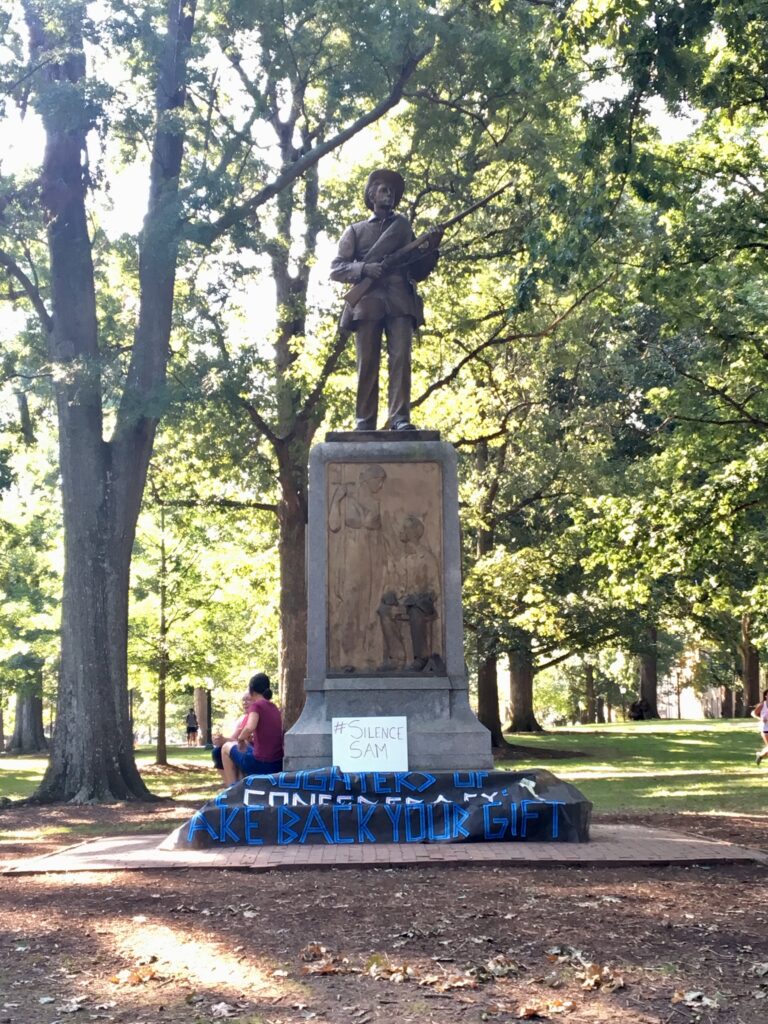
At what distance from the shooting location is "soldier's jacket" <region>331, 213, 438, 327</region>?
12.4 meters

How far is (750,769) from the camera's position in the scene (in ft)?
75.0

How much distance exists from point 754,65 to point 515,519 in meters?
16.4

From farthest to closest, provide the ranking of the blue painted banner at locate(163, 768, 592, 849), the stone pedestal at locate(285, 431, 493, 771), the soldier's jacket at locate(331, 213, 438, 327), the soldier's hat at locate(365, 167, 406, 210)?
the soldier's hat at locate(365, 167, 406, 210) → the soldier's jacket at locate(331, 213, 438, 327) → the stone pedestal at locate(285, 431, 493, 771) → the blue painted banner at locate(163, 768, 592, 849)

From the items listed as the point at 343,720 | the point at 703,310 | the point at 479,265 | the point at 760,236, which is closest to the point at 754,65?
the point at 760,236

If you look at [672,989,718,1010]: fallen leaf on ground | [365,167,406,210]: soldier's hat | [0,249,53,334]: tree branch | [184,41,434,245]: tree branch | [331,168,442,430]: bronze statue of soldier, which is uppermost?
[184,41,434,245]: tree branch

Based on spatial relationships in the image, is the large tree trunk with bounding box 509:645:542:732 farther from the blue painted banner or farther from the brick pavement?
the brick pavement

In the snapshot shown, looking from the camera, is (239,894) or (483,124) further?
(483,124)

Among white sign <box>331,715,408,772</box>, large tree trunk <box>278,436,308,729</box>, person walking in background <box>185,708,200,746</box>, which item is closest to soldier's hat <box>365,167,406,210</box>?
white sign <box>331,715,408,772</box>

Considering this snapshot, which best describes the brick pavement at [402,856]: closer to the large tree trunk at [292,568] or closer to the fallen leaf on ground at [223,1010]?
the fallen leaf on ground at [223,1010]

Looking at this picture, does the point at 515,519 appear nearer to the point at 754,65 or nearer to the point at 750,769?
the point at 750,769

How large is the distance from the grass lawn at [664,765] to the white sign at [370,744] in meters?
4.72

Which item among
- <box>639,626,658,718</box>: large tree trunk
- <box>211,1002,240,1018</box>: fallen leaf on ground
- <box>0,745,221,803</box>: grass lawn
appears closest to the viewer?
<box>211,1002,240,1018</box>: fallen leaf on ground

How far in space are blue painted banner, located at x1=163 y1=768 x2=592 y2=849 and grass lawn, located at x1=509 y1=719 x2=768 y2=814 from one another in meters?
4.72

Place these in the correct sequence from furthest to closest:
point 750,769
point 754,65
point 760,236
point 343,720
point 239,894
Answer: point 750,769 < point 760,236 < point 754,65 < point 343,720 < point 239,894
